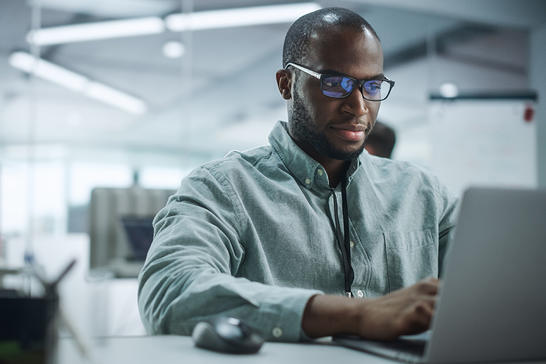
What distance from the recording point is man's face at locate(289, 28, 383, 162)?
127 cm

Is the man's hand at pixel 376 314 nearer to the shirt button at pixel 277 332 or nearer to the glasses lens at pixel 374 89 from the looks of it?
the shirt button at pixel 277 332

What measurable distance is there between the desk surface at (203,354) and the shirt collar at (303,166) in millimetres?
486

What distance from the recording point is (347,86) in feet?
4.11

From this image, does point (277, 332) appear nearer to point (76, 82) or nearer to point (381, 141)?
point (381, 141)

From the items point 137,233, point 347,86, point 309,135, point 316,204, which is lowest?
point 137,233

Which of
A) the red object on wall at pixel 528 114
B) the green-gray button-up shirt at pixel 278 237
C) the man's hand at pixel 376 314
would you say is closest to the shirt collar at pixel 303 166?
the green-gray button-up shirt at pixel 278 237

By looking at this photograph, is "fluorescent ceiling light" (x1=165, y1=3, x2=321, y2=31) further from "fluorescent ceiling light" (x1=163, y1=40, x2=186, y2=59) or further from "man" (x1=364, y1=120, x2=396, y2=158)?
"man" (x1=364, y1=120, x2=396, y2=158)

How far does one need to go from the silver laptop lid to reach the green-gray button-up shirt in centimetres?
29

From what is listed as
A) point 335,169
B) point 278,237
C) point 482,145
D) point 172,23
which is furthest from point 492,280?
point 482,145

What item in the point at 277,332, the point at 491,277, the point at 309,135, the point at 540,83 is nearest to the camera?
the point at 491,277

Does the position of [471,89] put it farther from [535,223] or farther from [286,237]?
[535,223]

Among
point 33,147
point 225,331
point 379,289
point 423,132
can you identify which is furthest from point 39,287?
point 423,132

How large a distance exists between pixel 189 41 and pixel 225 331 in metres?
4.19

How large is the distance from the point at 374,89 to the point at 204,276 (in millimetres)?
580
